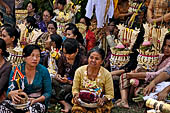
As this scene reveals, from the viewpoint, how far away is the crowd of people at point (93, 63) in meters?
4.10

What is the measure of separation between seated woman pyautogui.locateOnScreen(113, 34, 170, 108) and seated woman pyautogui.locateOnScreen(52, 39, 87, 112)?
737mm

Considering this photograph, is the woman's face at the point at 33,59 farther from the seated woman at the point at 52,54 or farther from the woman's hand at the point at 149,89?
the woman's hand at the point at 149,89

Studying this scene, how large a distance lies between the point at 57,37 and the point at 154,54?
171 cm

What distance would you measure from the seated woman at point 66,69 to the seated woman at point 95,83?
2.06 feet

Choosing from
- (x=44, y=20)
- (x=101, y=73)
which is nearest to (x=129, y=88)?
(x=101, y=73)

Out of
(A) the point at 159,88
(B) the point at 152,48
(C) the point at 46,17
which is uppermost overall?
(C) the point at 46,17

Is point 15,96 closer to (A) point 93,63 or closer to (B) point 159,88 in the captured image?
(A) point 93,63

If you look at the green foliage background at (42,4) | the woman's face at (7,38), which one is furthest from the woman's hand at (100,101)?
the green foliage background at (42,4)

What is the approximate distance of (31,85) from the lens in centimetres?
417

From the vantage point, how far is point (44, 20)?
736 cm

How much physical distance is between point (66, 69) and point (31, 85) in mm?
928

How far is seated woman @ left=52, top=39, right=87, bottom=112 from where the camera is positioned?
488cm

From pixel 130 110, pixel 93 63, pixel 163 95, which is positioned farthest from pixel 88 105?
pixel 130 110

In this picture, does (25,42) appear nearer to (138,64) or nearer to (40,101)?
(40,101)
